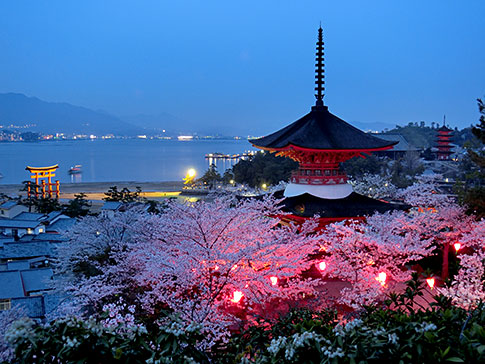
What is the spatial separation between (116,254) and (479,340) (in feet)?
24.8

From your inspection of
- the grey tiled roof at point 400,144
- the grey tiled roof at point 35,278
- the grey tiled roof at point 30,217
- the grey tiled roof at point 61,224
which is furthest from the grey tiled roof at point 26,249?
the grey tiled roof at point 400,144

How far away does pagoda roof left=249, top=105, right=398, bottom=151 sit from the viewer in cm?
1139

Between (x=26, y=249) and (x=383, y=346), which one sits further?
(x=26, y=249)

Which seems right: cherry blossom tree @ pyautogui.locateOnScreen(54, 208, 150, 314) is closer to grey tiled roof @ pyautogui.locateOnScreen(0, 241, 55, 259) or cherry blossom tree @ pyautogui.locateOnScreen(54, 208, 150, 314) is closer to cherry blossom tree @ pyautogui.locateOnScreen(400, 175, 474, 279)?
grey tiled roof @ pyautogui.locateOnScreen(0, 241, 55, 259)

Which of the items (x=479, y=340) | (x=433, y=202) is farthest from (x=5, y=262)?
(x=479, y=340)

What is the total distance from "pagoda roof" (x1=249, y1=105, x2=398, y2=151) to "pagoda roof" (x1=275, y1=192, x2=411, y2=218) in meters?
1.55

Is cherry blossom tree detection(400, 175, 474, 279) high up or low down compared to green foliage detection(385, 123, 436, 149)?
down

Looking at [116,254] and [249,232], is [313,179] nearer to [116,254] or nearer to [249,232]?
[249,232]

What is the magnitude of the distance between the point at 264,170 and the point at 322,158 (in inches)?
1024

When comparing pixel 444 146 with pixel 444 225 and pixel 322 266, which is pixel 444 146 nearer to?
pixel 444 225

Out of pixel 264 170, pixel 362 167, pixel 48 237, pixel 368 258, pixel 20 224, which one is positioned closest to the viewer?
pixel 368 258

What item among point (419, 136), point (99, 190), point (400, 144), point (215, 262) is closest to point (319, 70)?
point (215, 262)

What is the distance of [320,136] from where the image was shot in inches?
464

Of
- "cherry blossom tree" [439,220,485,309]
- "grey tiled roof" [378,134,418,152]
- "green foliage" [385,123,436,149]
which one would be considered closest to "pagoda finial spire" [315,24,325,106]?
"cherry blossom tree" [439,220,485,309]
